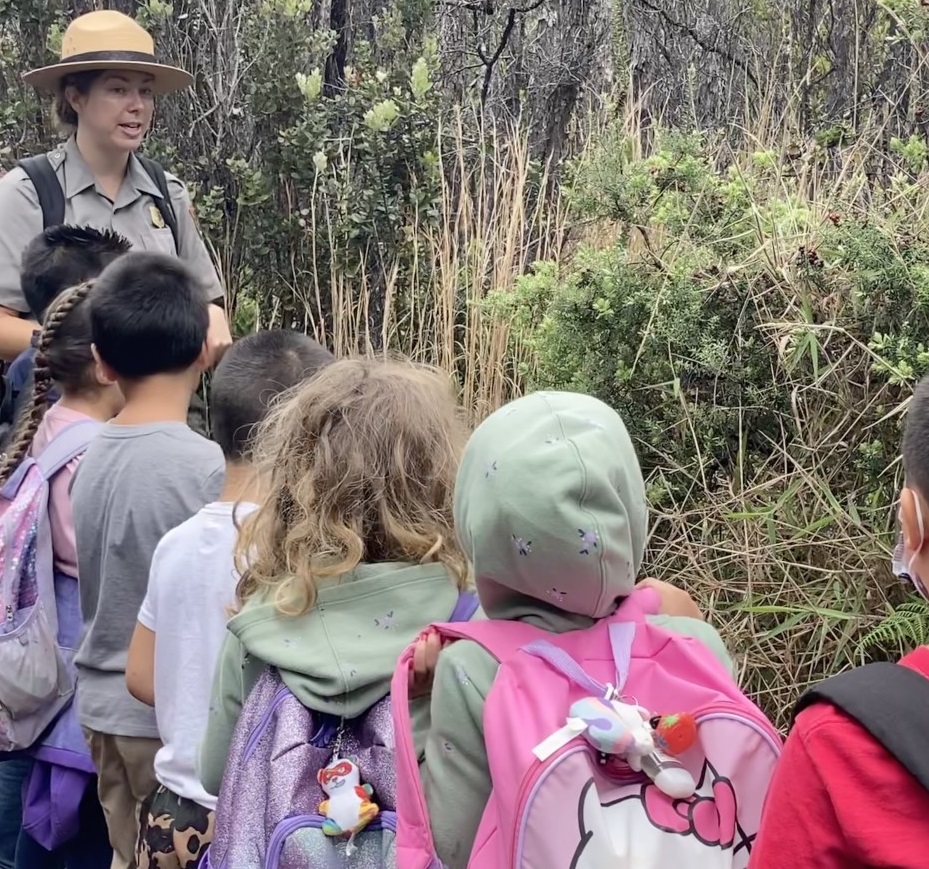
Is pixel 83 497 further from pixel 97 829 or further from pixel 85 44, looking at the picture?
pixel 85 44

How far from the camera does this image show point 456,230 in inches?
182

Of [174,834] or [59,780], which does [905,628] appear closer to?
[174,834]

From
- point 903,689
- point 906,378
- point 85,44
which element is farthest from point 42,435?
point 903,689

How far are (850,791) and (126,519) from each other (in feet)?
5.28

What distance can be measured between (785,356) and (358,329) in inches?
77.0

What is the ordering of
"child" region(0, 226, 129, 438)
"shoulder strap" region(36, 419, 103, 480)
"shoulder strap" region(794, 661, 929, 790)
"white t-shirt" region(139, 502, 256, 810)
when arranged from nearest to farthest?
1. "shoulder strap" region(794, 661, 929, 790)
2. "white t-shirt" region(139, 502, 256, 810)
3. "shoulder strap" region(36, 419, 103, 480)
4. "child" region(0, 226, 129, 438)

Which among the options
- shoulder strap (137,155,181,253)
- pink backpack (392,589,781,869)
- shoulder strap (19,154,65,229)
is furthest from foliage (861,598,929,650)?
shoulder strap (19,154,65,229)

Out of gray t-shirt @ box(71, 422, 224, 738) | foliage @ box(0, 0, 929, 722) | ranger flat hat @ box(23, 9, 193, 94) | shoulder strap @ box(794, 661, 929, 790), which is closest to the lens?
shoulder strap @ box(794, 661, 929, 790)

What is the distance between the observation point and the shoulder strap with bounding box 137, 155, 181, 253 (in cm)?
388

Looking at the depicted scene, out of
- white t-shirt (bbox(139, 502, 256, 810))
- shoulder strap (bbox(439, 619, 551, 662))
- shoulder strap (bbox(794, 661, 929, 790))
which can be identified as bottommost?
white t-shirt (bbox(139, 502, 256, 810))

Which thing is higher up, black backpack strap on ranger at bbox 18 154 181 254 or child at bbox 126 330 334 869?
black backpack strap on ranger at bbox 18 154 181 254

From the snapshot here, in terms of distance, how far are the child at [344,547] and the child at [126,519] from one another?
47 cm

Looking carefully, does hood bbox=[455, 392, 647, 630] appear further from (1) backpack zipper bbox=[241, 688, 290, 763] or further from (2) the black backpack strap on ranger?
(2) the black backpack strap on ranger

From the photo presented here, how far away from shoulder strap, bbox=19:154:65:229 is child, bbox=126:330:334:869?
5.62 ft
